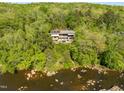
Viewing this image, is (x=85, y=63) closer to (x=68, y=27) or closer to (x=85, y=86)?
(x=85, y=86)

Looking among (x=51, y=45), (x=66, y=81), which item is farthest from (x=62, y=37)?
(x=66, y=81)

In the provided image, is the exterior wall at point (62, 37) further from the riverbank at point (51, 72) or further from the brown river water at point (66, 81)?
the brown river water at point (66, 81)

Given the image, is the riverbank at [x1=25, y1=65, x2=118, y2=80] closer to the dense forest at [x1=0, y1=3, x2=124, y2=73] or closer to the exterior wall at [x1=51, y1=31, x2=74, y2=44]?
the dense forest at [x1=0, y1=3, x2=124, y2=73]

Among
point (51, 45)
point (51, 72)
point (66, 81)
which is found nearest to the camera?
point (66, 81)

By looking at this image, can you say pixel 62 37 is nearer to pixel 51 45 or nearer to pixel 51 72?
pixel 51 45

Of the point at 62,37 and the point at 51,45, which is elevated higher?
the point at 62,37

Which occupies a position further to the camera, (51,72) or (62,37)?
(62,37)

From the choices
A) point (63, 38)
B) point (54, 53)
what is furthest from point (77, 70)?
point (63, 38)

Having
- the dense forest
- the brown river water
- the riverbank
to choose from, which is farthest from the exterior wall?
the brown river water

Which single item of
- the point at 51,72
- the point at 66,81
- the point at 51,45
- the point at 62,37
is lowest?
the point at 66,81
